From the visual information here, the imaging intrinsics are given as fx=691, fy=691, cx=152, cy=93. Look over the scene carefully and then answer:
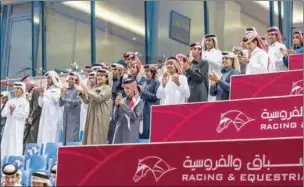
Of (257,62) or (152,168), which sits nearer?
(152,168)

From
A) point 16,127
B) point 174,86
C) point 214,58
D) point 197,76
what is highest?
point 214,58

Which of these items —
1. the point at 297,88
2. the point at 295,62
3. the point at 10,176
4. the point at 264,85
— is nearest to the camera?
the point at 10,176

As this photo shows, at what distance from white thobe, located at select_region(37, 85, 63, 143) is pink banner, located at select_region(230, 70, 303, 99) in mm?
3917

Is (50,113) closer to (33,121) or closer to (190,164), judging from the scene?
(33,121)

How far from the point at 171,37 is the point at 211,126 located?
27.1 ft

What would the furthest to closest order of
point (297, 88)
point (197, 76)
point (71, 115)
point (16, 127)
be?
1. point (16, 127)
2. point (71, 115)
3. point (197, 76)
4. point (297, 88)

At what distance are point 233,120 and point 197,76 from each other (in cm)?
254

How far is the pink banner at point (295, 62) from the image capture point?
7.05 m

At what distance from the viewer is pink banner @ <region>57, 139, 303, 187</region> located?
12.8 ft

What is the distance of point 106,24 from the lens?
595 inches

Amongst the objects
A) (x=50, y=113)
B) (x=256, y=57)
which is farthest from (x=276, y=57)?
(x=50, y=113)

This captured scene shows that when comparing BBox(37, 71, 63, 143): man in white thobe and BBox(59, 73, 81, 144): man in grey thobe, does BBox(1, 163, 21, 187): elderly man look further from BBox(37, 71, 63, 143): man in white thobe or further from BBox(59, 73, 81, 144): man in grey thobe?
BBox(37, 71, 63, 143): man in white thobe

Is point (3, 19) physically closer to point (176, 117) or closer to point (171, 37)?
point (171, 37)

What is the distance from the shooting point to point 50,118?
32.4ft
